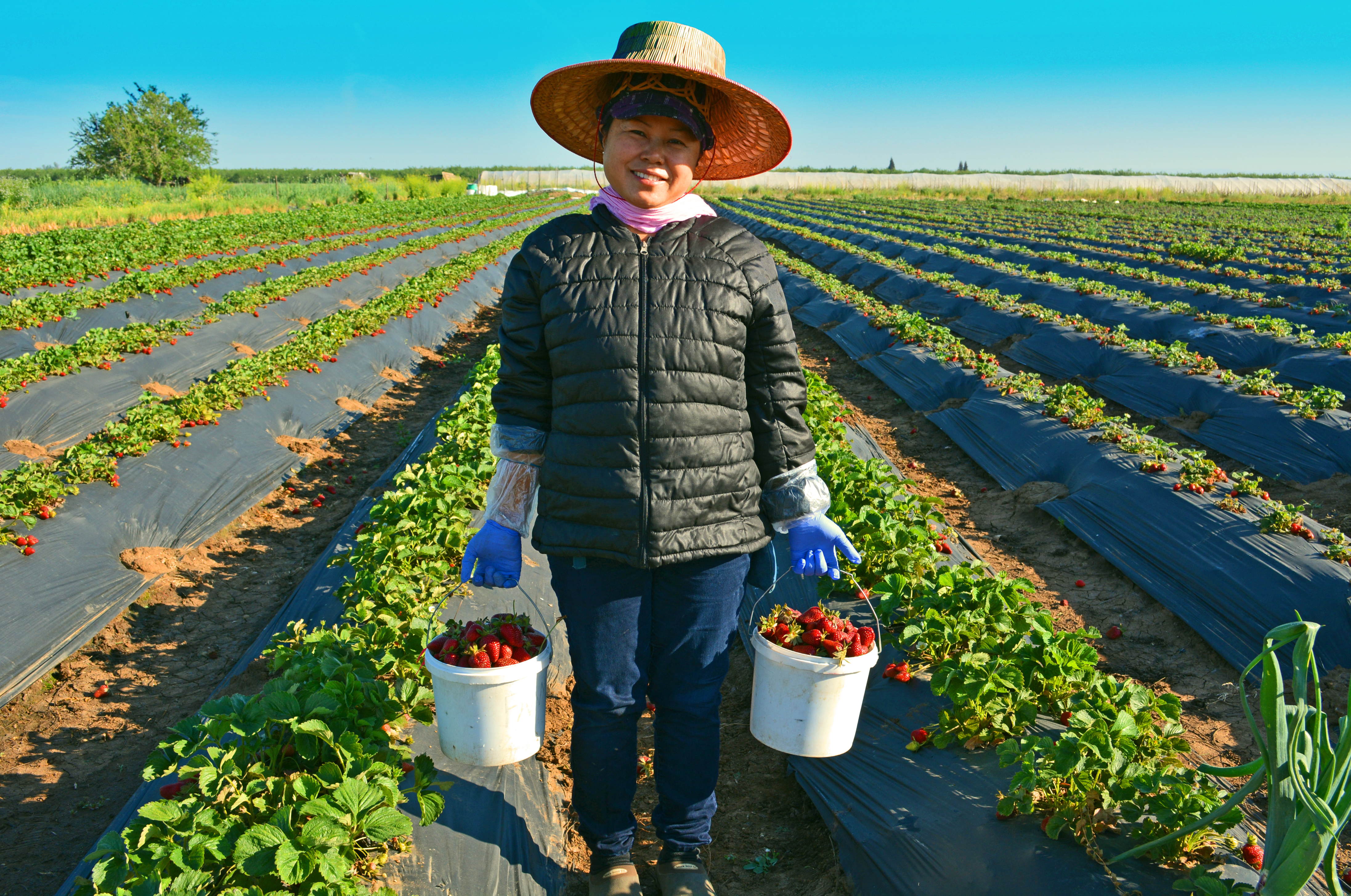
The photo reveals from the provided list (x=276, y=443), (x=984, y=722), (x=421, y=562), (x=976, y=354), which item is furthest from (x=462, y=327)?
(x=984, y=722)

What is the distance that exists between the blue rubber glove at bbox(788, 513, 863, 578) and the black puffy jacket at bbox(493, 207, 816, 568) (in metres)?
0.22

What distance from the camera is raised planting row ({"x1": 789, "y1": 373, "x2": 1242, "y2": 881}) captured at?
220cm

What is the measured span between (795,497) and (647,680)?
26.4 inches

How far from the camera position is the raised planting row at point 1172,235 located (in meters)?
17.3

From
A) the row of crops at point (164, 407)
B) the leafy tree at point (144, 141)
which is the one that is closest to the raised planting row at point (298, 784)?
the row of crops at point (164, 407)

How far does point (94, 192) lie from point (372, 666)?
33.3 meters

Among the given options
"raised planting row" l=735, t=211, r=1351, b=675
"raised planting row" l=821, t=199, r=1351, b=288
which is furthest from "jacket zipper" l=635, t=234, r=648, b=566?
"raised planting row" l=821, t=199, r=1351, b=288

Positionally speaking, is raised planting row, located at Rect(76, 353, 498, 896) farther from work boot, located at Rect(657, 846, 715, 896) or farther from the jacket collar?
the jacket collar

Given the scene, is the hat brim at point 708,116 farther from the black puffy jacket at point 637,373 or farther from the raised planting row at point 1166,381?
the raised planting row at point 1166,381

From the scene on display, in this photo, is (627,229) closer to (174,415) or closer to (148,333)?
(174,415)

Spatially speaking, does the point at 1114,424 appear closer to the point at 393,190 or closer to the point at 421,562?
the point at 421,562

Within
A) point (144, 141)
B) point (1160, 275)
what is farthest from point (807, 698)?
point (144, 141)

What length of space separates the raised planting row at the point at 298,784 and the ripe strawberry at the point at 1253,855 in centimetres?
221

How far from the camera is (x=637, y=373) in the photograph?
2.00m
